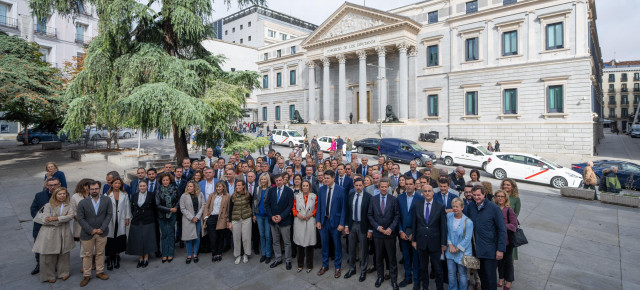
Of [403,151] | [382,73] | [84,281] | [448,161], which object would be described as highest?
[382,73]

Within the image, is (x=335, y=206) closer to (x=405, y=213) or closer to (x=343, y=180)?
(x=405, y=213)

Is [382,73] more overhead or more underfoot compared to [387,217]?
more overhead

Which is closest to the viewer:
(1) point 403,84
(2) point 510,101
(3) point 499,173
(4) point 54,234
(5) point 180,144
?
(4) point 54,234

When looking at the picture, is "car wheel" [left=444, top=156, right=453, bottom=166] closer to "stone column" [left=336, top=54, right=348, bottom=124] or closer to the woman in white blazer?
"stone column" [left=336, top=54, right=348, bottom=124]

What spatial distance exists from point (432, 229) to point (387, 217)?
0.73 meters

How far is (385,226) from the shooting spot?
17.4ft

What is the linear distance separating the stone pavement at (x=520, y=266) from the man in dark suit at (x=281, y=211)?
0.42 meters

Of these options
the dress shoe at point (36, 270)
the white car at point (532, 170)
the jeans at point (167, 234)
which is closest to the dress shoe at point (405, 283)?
the jeans at point (167, 234)

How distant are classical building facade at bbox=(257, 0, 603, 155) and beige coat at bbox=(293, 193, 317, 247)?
26364 mm

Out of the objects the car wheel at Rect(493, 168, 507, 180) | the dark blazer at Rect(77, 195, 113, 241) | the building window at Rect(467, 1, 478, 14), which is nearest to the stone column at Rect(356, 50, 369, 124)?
the building window at Rect(467, 1, 478, 14)

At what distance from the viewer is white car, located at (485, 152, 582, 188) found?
47.0 feet

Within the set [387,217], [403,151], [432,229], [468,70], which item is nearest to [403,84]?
[468,70]

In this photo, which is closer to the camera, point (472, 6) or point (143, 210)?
point (143, 210)

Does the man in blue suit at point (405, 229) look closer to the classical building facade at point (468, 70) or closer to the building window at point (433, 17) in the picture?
the classical building facade at point (468, 70)
